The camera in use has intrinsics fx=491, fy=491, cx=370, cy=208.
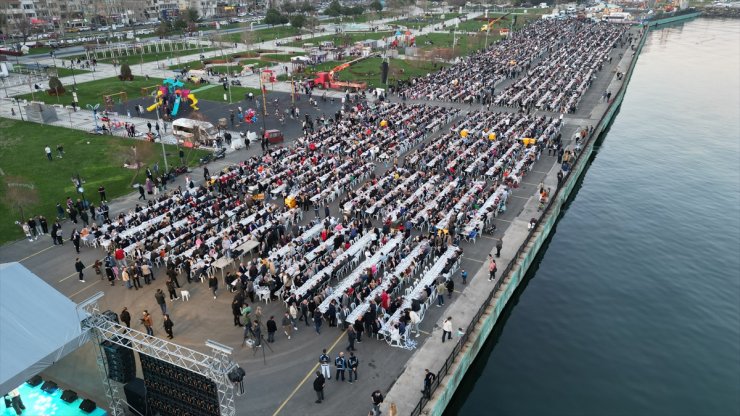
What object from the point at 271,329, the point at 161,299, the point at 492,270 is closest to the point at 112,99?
the point at 161,299

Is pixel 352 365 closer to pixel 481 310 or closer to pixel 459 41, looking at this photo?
pixel 481 310

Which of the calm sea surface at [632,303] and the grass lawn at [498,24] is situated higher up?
the grass lawn at [498,24]

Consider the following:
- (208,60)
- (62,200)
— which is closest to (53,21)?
(208,60)

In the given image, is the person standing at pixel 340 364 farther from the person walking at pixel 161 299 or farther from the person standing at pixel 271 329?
the person walking at pixel 161 299

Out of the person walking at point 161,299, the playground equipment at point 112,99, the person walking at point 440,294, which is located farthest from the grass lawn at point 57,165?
the person walking at point 440,294

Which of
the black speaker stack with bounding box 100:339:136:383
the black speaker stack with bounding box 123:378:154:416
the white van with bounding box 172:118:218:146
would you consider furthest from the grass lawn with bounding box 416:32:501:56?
the black speaker stack with bounding box 123:378:154:416

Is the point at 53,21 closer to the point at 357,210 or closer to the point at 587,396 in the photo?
the point at 357,210
